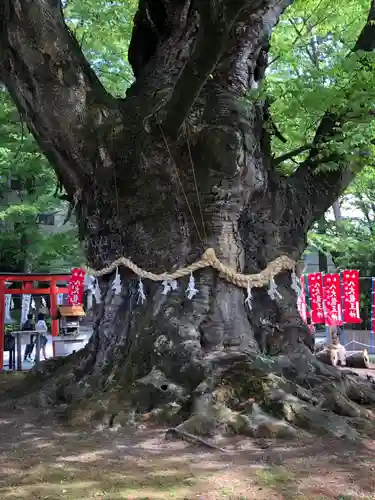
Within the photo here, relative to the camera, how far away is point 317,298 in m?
14.2

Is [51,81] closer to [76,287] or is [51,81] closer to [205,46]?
[205,46]

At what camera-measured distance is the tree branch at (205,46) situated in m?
3.45

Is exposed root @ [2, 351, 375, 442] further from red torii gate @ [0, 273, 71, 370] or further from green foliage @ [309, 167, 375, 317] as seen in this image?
green foliage @ [309, 167, 375, 317]

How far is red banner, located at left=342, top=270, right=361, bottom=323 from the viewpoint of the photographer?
13594 mm

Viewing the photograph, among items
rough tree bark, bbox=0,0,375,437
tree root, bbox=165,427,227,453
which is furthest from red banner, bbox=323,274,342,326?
tree root, bbox=165,427,227,453

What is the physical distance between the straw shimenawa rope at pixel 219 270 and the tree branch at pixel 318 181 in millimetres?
929

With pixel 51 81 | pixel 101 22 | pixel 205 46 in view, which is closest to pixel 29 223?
pixel 101 22

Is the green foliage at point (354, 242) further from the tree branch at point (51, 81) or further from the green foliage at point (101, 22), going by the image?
the tree branch at point (51, 81)

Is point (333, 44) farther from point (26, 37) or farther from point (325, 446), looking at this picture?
point (325, 446)

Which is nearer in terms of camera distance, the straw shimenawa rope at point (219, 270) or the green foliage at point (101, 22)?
the straw shimenawa rope at point (219, 270)

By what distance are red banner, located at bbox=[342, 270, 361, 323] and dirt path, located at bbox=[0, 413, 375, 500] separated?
955 cm

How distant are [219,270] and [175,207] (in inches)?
35.7

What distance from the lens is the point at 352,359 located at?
11.8 m

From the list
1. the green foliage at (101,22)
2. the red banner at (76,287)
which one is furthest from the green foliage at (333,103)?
the red banner at (76,287)
